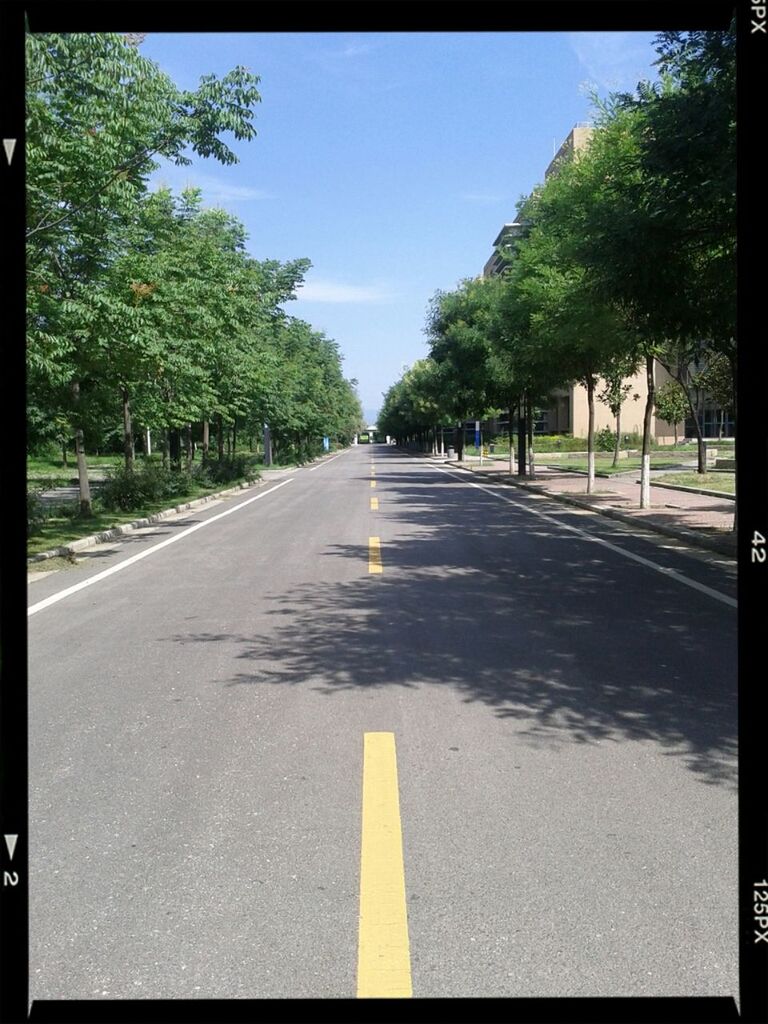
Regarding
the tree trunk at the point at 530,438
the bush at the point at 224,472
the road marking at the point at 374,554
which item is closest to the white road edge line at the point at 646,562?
the road marking at the point at 374,554

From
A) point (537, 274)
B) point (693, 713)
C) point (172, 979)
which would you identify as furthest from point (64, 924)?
Answer: point (537, 274)

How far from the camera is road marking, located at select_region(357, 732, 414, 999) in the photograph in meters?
2.92

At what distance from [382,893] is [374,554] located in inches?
424

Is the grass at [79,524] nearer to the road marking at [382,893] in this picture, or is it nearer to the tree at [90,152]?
the tree at [90,152]

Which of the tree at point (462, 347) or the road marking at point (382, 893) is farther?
the tree at point (462, 347)

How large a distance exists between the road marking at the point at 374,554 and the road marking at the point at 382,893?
7.73 meters

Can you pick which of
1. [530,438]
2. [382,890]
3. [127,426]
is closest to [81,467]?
[127,426]

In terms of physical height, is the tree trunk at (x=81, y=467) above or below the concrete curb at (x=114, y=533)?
above

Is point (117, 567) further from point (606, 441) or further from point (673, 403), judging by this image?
point (606, 441)

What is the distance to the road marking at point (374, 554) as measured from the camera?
1275 cm

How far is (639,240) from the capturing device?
10.7 metres

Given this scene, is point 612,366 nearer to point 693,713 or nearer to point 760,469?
point 693,713

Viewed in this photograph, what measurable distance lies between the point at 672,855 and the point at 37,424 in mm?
17773

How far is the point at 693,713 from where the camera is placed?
18.8 ft
